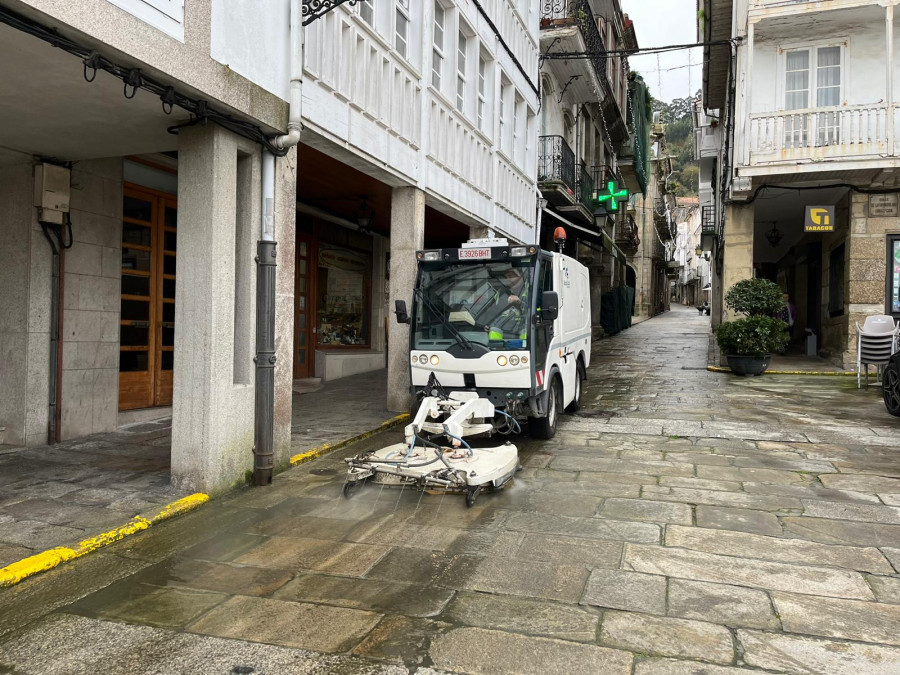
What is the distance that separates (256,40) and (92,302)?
3.80 meters

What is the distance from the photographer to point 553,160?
1886 cm

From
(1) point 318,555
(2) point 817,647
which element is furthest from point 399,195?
(2) point 817,647

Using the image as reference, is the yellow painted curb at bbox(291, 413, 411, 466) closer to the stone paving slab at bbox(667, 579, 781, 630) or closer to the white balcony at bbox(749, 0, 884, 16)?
the stone paving slab at bbox(667, 579, 781, 630)

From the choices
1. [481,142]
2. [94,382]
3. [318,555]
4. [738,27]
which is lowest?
[318,555]

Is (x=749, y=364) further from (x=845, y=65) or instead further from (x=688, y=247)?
(x=688, y=247)

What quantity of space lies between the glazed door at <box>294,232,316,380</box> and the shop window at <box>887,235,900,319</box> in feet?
42.2

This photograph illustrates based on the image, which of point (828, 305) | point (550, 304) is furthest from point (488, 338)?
point (828, 305)

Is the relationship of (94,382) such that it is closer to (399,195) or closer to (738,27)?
(399,195)

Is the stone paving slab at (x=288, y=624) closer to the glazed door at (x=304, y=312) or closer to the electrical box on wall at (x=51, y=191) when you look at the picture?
the electrical box on wall at (x=51, y=191)

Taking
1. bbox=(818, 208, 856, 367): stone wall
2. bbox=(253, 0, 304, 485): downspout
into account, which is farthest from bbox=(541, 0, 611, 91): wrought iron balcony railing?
bbox=(253, 0, 304, 485): downspout

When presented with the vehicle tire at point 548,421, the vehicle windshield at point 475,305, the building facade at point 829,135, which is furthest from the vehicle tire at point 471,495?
the building facade at point 829,135

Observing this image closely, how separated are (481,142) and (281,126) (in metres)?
7.39

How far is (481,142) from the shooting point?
13.3 meters

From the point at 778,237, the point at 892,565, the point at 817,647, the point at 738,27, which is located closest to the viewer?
the point at 817,647
